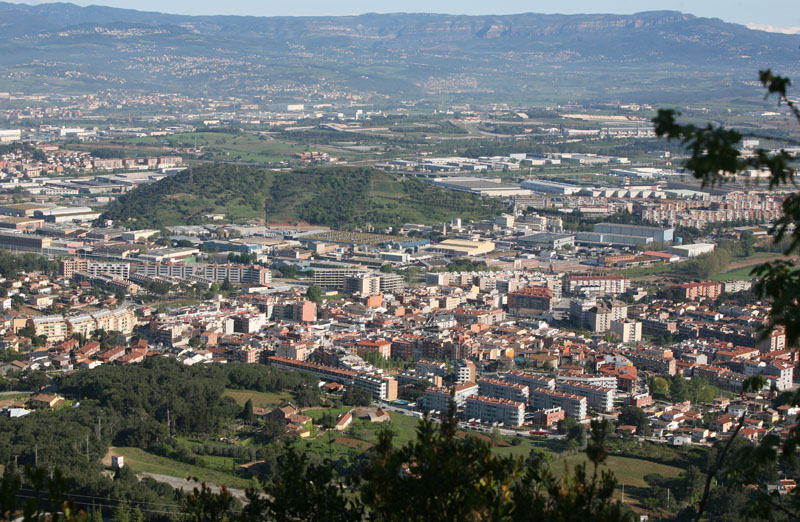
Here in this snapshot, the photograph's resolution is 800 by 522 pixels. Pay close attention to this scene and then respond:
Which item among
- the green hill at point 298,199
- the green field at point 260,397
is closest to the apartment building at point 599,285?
the green field at point 260,397

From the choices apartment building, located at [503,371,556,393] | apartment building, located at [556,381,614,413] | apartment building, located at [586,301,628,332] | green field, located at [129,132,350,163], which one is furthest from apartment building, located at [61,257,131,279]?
green field, located at [129,132,350,163]

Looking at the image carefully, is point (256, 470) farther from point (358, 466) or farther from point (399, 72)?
point (399, 72)

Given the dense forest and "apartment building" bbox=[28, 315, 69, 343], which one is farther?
"apartment building" bbox=[28, 315, 69, 343]

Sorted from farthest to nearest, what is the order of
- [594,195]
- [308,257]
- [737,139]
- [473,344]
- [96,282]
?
1. [594,195]
2. [308,257]
3. [96,282]
4. [473,344]
5. [737,139]

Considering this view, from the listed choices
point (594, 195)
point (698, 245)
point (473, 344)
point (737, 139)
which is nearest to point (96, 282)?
point (473, 344)

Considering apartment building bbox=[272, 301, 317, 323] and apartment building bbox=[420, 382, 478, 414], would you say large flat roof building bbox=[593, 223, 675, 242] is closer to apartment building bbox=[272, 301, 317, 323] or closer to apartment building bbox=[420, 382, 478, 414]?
apartment building bbox=[272, 301, 317, 323]

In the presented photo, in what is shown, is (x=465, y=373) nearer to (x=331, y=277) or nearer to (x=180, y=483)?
(x=180, y=483)

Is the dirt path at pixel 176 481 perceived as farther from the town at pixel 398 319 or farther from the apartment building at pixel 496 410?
the apartment building at pixel 496 410
